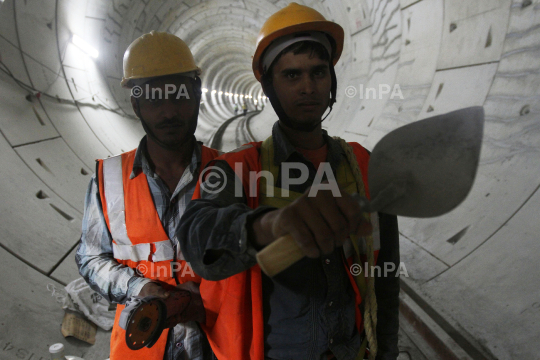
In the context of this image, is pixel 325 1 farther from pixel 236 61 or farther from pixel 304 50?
pixel 236 61

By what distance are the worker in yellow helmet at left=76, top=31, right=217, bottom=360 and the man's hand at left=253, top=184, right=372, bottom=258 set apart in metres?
1.08

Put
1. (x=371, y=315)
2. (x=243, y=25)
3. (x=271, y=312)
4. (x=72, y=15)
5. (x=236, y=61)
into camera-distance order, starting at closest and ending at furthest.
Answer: (x=271, y=312) → (x=371, y=315) → (x=72, y=15) → (x=243, y=25) → (x=236, y=61)

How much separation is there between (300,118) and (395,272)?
0.99 meters

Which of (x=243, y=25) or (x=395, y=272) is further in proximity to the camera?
(x=243, y=25)

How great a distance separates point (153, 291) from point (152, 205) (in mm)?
545

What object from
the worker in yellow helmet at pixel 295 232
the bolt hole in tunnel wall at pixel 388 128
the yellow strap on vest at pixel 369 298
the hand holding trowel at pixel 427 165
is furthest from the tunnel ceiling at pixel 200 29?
the hand holding trowel at pixel 427 165

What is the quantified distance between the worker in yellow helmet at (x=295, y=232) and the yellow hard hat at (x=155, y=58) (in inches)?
32.7

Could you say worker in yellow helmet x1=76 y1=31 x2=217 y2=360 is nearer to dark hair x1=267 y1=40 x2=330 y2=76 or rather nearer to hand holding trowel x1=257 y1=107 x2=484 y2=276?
dark hair x1=267 y1=40 x2=330 y2=76

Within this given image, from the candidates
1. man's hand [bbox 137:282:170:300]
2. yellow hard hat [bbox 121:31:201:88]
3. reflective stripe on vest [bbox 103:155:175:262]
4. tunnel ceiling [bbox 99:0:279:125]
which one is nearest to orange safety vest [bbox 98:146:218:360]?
reflective stripe on vest [bbox 103:155:175:262]

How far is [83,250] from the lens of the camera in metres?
2.05

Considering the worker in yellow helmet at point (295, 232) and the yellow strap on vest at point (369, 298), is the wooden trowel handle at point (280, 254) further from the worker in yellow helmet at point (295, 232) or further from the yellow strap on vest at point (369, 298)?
the yellow strap on vest at point (369, 298)

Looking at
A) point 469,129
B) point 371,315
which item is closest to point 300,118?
point 469,129

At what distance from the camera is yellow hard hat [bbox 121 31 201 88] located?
7.61 ft

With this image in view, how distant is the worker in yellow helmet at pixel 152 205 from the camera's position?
1.82 metres
